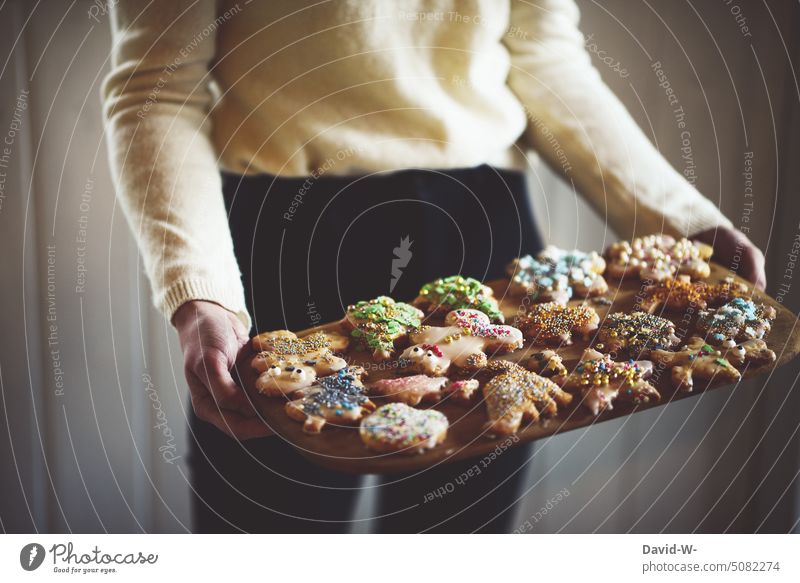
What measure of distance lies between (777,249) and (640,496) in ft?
0.92

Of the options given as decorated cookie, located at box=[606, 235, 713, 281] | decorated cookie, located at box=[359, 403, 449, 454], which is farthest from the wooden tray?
decorated cookie, located at box=[606, 235, 713, 281]

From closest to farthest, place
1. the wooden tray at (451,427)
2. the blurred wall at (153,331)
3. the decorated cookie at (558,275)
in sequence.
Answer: the wooden tray at (451,427) < the blurred wall at (153,331) < the decorated cookie at (558,275)

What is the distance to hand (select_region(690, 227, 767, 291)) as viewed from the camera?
77cm

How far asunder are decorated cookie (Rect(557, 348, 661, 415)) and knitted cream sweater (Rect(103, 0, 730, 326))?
261 millimetres

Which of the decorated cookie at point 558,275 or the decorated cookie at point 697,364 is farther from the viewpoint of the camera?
the decorated cookie at point 558,275

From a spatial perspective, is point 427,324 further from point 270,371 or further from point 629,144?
Answer: point 629,144

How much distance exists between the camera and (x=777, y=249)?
76 cm

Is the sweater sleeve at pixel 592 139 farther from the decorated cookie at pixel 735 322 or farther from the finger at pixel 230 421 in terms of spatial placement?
the finger at pixel 230 421

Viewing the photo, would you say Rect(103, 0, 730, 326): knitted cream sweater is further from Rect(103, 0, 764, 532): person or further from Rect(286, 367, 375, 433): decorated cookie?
Rect(286, 367, 375, 433): decorated cookie

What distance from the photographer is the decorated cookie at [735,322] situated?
0.68 meters

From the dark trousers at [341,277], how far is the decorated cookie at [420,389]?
0.08 meters

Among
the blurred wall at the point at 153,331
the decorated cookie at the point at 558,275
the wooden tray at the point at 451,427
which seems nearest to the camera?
the wooden tray at the point at 451,427

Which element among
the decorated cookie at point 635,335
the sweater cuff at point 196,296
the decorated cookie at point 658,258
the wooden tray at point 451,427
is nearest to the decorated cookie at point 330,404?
the wooden tray at point 451,427
